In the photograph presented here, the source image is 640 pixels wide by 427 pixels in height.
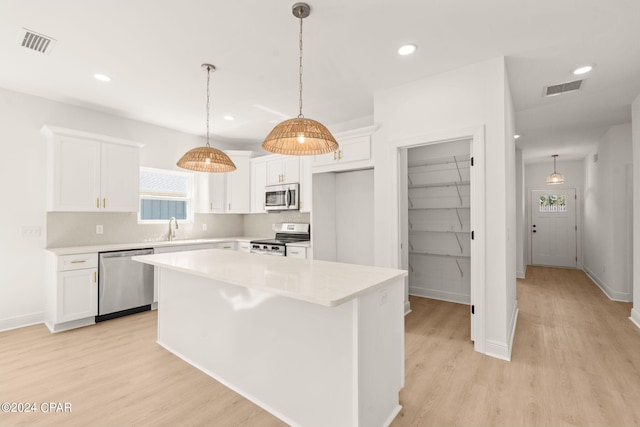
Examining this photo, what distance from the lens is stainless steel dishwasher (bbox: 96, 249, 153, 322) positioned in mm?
3705

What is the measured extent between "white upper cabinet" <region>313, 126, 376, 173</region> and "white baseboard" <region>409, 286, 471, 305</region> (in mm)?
2323

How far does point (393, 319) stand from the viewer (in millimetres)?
1980

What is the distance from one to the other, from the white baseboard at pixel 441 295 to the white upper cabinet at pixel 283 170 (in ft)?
8.50

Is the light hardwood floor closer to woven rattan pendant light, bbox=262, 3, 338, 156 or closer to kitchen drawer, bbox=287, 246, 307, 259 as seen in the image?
kitchen drawer, bbox=287, 246, 307, 259

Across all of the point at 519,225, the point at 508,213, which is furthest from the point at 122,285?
the point at 519,225

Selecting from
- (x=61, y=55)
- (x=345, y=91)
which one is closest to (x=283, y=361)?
(x=345, y=91)

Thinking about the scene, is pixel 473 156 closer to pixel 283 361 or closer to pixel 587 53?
pixel 587 53

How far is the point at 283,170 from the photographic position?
4.98 metres

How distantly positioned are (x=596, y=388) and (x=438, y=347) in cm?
116

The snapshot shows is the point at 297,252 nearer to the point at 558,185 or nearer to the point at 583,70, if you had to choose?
the point at 583,70

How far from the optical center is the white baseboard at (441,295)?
4414 mm

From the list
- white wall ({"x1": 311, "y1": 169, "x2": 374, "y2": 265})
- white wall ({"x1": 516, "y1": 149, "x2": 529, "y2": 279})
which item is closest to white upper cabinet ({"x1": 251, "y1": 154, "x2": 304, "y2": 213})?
white wall ({"x1": 311, "y1": 169, "x2": 374, "y2": 265})

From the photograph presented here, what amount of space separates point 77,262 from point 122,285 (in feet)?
1.88

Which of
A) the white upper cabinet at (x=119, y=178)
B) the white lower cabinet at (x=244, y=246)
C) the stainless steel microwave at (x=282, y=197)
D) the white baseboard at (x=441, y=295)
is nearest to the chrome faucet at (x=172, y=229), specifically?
the white upper cabinet at (x=119, y=178)
